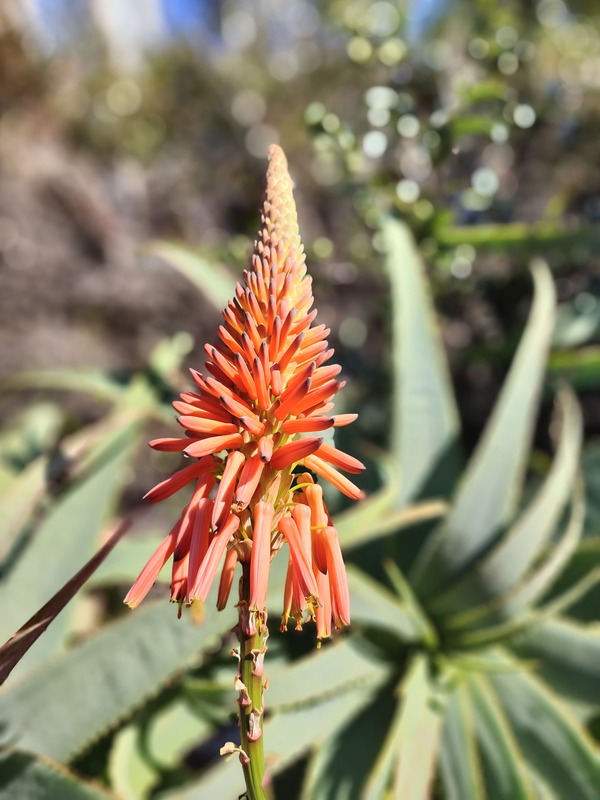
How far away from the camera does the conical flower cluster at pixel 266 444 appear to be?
43cm

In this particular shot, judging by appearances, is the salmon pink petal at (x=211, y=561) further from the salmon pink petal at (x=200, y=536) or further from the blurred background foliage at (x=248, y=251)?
the blurred background foliage at (x=248, y=251)

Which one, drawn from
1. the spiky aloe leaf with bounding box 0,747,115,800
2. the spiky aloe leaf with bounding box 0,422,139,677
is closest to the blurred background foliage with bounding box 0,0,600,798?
the spiky aloe leaf with bounding box 0,422,139,677

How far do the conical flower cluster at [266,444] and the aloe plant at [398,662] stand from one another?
44 cm

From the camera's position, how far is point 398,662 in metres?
1.13

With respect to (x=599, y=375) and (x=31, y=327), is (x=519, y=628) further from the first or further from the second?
(x=31, y=327)

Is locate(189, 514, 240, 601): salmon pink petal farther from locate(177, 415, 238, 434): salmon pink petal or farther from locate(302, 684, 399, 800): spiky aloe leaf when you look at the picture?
locate(302, 684, 399, 800): spiky aloe leaf

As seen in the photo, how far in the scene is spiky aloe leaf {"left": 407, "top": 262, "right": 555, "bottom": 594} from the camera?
44.5 inches

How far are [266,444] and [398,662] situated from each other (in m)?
0.81

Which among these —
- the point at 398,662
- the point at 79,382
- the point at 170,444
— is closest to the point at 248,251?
the point at 170,444

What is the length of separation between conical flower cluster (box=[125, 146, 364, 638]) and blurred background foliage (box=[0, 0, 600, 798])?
1.55ft

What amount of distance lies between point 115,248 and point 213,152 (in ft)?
2.59

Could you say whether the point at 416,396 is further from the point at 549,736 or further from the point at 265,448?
the point at 265,448

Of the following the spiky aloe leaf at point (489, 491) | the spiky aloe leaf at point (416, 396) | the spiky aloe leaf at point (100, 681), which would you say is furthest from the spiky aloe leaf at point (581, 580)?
the spiky aloe leaf at point (100, 681)

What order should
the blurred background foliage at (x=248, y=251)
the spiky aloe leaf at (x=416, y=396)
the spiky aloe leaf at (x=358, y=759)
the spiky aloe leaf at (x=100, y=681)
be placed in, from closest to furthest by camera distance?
the spiky aloe leaf at (x=100, y=681) < the spiky aloe leaf at (x=358, y=759) < the blurred background foliage at (x=248, y=251) < the spiky aloe leaf at (x=416, y=396)
